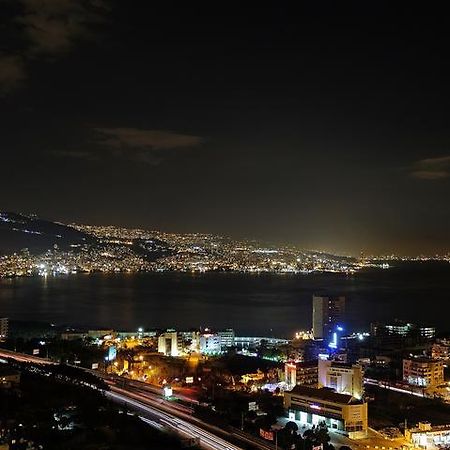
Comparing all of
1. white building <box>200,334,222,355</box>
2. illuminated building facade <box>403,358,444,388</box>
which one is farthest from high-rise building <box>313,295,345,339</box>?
illuminated building facade <box>403,358,444,388</box>

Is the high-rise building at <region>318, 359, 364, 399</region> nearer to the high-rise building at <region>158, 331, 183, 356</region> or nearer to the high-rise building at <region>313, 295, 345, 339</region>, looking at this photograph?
the high-rise building at <region>158, 331, 183, 356</region>

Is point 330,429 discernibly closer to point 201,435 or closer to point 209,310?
point 201,435

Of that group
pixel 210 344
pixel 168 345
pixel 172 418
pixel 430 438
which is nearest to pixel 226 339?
pixel 210 344

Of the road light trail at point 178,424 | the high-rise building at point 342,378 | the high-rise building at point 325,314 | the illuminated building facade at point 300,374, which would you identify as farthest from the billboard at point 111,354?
the high-rise building at point 325,314

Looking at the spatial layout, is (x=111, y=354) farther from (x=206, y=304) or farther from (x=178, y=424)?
(x=206, y=304)

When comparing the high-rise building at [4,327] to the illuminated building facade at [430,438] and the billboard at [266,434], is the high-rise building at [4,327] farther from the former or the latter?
the illuminated building facade at [430,438]

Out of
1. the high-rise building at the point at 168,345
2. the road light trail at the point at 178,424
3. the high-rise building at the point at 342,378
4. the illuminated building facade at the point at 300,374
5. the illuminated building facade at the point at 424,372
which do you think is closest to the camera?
the road light trail at the point at 178,424
